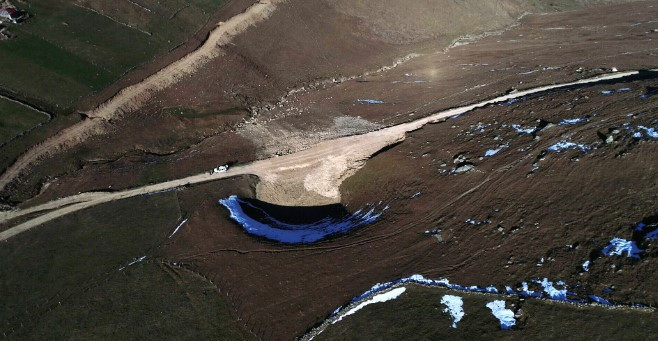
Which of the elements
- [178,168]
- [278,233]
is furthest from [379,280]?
[178,168]

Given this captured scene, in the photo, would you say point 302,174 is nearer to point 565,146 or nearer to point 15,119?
point 565,146

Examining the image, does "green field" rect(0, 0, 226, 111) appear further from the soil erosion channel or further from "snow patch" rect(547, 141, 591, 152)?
"snow patch" rect(547, 141, 591, 152)

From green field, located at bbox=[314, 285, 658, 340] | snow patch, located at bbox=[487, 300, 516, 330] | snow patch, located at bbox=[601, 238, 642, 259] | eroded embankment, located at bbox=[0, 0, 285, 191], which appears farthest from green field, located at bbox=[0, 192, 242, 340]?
snow patch, located at bbox=[601, 238, 642, 259]

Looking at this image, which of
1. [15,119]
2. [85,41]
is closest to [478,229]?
[15,119]

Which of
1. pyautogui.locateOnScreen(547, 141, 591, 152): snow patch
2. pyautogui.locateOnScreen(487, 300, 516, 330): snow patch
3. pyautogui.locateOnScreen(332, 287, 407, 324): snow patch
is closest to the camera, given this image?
pyautogui.locateOnScreen(487, 300, 516, 330): snow patch

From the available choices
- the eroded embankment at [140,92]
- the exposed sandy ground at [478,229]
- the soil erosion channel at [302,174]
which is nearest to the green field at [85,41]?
the eroded embankment at [140,92]
